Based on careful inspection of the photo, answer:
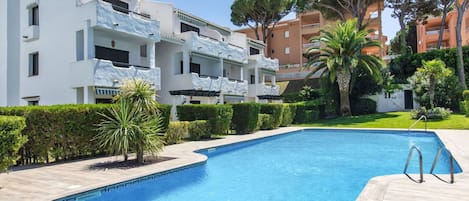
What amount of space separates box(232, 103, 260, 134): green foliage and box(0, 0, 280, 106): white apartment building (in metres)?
6.94

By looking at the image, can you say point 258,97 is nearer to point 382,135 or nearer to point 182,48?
point 182,48

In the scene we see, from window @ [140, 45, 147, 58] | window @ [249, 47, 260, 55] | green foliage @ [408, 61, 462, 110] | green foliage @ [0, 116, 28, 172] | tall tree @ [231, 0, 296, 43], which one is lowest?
green foliage @ [0, 116, 28, 172]

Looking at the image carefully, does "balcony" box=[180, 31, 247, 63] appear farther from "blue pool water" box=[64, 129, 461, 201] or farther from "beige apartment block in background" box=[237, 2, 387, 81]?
"beige apartment block in background" box=[237, 2, 387, 81]

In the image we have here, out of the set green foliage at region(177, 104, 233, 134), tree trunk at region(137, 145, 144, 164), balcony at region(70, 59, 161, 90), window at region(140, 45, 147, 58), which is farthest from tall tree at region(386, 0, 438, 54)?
tree trunk at region(137, 145, 144, 164)

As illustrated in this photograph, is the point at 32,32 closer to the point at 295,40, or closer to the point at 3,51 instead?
the point at 3,51

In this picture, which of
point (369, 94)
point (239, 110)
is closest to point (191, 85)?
point (239, 110)

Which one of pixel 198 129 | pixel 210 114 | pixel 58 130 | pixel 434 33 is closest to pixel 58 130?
pixel 58 130

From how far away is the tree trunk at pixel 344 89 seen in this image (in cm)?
3719

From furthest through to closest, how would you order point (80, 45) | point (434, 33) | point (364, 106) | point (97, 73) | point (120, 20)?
point (434, 33)
point (364, 106)
point (120, 20)
point (80, 45)
point (97, 73)

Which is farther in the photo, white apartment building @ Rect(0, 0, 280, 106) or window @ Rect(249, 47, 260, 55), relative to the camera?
window @ Rect(249, 47, 260, 55)

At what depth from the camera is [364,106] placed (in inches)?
1578

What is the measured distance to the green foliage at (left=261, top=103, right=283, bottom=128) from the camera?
2880cm

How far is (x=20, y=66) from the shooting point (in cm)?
2636

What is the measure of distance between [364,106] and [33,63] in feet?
113
